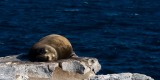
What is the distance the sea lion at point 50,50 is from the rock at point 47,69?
3.29 feet

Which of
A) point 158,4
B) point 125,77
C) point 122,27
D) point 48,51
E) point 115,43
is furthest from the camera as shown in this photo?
point 158,4

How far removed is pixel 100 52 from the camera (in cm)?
3606

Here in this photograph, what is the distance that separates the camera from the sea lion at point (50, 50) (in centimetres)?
2039

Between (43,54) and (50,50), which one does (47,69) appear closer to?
(43,54)

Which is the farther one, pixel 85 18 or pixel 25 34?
pixel 85 18

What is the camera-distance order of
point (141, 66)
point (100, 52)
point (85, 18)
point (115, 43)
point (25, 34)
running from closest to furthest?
point (141, 66) → point (100, 52) → point (115, 43) → point (25, 34) → point (85, 18)

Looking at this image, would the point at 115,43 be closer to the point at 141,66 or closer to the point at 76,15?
the point at 141,66

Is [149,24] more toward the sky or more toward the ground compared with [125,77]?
more toward the ground

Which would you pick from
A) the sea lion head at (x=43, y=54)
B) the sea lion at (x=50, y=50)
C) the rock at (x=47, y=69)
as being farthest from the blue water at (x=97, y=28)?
the rock at (x=47, y=69)

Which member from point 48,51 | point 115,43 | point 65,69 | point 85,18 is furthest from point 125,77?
point 85,18

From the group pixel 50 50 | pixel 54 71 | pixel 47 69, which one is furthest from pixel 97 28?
pixel 47 69

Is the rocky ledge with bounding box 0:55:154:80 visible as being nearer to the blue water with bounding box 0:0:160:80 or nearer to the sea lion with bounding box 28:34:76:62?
the sea lion with bounding box 28:34:76:62

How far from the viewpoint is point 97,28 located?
4628cm

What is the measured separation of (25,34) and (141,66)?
12.0 metres
